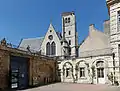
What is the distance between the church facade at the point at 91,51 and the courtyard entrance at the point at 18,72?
4.75 meters

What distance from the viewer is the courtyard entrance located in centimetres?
2016

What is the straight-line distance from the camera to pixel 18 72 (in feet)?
69.5

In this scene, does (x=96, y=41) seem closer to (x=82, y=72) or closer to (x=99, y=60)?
→ (x=82, y=72)

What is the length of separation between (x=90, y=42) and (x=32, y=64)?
13.3 meters

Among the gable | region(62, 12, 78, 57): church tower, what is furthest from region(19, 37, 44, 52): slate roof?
the gable

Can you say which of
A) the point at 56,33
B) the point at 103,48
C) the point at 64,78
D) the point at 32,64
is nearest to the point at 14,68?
the point at 32,64

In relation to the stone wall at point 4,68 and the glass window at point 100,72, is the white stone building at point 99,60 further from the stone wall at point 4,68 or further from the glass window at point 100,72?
the stone wall at point 4,68

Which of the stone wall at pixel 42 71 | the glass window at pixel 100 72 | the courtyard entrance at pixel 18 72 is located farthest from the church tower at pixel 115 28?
the courtyard entrance at pixel 18 72

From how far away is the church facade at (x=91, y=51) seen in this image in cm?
2037

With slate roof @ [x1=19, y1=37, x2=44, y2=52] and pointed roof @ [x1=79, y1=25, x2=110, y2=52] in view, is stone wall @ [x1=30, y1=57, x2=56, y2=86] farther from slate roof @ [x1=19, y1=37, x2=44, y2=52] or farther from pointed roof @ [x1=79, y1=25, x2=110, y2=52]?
slate roof @ [x1=19, y1=37, x2=44, y2=52]

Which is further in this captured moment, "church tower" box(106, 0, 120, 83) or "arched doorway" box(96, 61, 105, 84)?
"arched doorway" box(96, 61, 105, 84)

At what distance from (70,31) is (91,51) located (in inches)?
626

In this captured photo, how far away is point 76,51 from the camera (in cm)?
4481

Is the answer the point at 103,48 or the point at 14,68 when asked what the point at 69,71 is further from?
the point at 14,68
